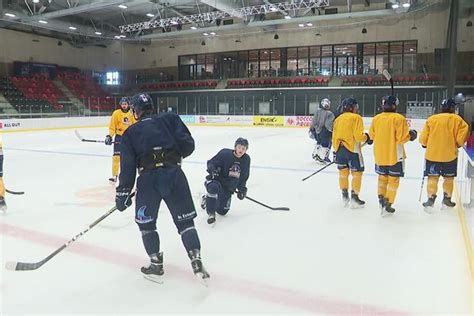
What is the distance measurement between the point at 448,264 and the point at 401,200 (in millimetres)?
1909

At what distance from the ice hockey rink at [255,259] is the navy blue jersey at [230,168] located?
36cm

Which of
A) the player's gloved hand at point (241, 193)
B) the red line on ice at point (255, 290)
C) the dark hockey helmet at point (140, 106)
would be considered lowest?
the red line on ice at point (255, 290)

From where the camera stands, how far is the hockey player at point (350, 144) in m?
4.26

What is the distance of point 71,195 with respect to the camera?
4965 millimetres

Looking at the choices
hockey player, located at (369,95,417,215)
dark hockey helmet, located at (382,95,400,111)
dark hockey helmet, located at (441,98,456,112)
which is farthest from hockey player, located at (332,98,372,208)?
dark hockey helmet, located at (441,98,456,112)

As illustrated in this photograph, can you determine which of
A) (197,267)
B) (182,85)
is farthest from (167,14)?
(197,267)

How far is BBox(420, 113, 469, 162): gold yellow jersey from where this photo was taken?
3949 millimetres

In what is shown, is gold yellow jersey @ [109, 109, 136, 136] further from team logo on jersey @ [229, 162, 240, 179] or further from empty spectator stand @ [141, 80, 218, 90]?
empty spectator stand @ [141, 80, 218, 90]

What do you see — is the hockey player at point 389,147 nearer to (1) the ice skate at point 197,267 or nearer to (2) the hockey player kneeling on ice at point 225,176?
(2) the hockey player kneeling on ice at point 225,176

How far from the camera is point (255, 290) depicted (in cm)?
244

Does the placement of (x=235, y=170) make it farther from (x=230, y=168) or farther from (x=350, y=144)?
(x=350, y=144)

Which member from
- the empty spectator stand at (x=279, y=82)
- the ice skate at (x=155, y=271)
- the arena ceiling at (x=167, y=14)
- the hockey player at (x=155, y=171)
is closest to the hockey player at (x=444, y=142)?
the hockey player at (x=155, y=171)

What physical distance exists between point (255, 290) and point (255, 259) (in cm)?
50

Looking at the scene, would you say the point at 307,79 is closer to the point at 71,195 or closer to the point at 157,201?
the point at 71,195
